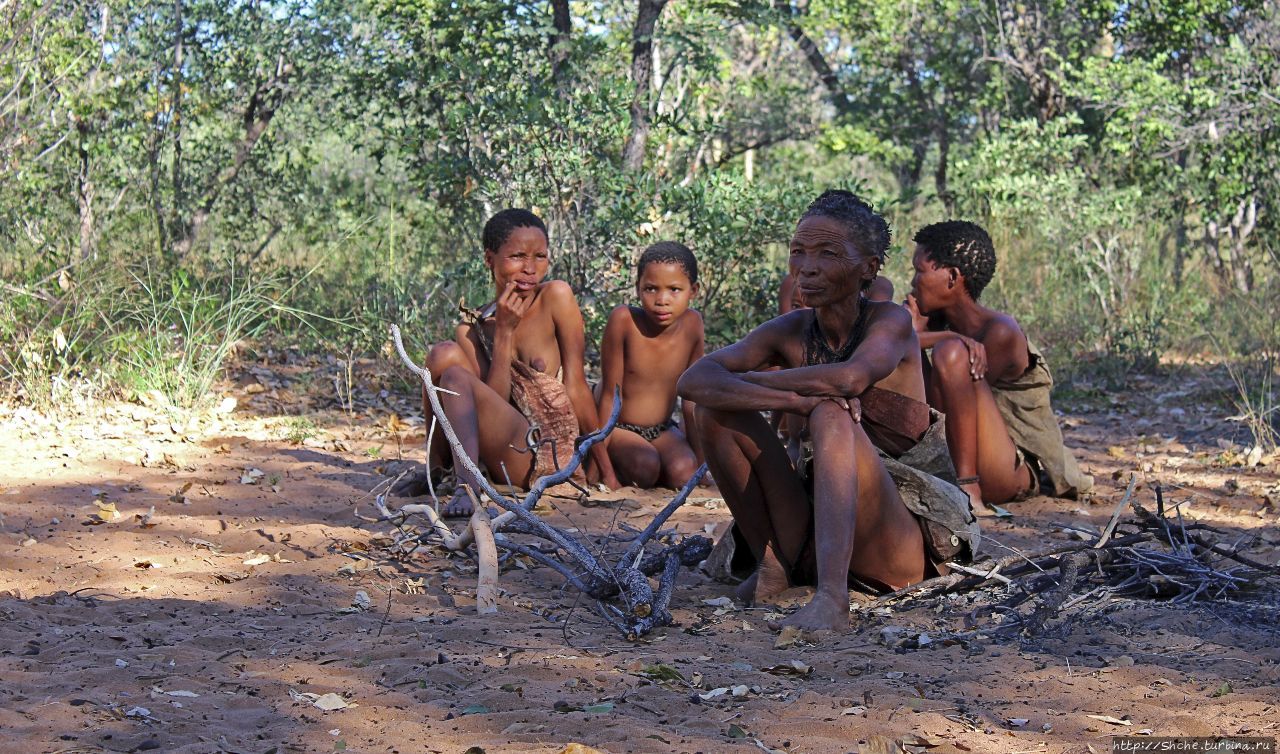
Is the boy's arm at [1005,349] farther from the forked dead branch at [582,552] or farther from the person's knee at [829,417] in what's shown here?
the person's knee at [829,417]

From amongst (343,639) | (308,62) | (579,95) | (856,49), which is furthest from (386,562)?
(856,49)

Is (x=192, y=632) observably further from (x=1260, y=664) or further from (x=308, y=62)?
(x=308, y=62)

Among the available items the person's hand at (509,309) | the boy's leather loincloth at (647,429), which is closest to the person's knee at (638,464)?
the boy's leather loincloth at (647,429)

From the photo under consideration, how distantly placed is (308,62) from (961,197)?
18.7ft

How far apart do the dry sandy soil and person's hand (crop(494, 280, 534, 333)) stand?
32.0 inches

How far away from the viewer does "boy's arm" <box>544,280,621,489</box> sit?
5.62m

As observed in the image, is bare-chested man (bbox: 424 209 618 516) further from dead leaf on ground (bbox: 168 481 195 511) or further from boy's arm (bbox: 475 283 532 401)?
dead leaf on ground (bbox: 168 481 195 511)

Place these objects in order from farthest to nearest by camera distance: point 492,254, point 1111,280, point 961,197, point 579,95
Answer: point 961,197 → point 1111,280 → point 579,95 → point 492,254

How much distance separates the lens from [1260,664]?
2.93m

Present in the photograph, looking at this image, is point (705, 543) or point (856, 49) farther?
point (856, 49)

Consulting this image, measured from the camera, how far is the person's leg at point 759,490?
354 cm

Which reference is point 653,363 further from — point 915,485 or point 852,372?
point 852,372

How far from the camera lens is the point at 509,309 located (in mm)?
5328

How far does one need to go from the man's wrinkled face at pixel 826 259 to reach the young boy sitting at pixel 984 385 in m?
1.65
